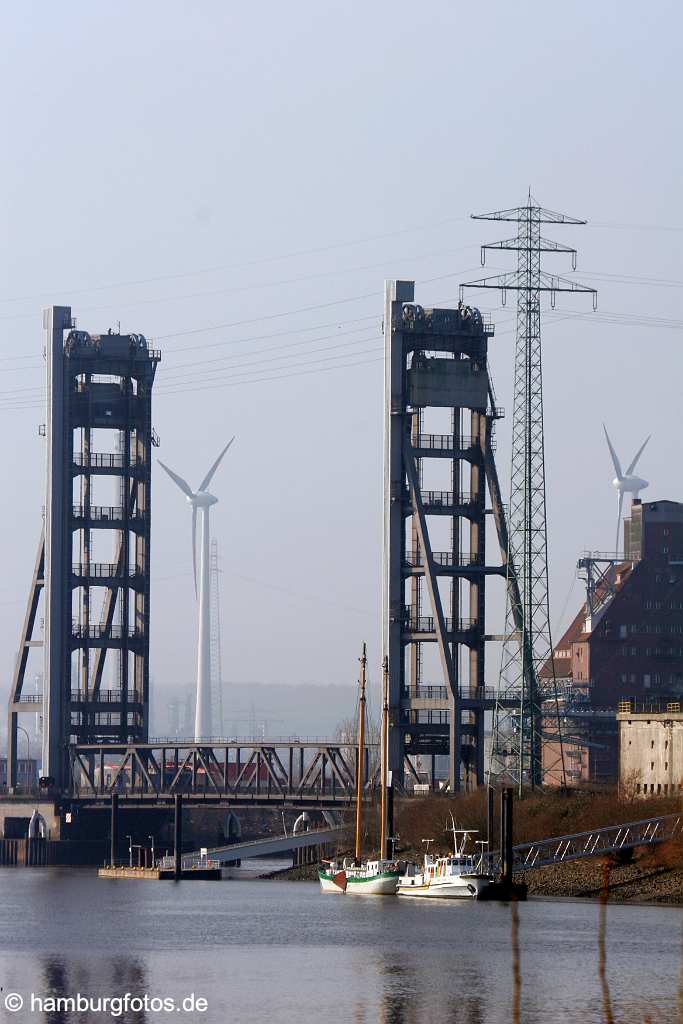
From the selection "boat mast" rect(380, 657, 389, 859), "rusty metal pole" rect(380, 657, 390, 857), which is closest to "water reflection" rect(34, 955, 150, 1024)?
"rusty metal pole" rect(380, 657, 390, 857)

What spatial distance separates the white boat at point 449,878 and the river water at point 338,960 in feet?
3.13

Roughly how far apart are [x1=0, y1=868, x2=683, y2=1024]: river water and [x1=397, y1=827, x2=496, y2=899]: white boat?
3.13ft

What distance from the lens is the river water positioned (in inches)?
2303

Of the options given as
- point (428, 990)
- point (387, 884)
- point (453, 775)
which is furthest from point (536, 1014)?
point (453, 775)

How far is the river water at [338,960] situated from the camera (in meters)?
58.5

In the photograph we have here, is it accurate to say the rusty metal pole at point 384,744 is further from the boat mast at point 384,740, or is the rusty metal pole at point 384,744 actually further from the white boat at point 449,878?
the white boat at point 449,878

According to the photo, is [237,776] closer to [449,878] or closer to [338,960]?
[449,878]

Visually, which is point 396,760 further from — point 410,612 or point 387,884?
point 387,884

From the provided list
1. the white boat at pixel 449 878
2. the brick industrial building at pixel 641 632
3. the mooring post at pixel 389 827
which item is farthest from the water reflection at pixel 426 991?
the brick industrial building at pixel 641 632

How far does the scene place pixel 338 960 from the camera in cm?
7056

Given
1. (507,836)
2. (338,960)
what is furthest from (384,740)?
(338,960)

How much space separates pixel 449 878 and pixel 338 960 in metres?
23.9

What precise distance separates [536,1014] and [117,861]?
79498 millimetres

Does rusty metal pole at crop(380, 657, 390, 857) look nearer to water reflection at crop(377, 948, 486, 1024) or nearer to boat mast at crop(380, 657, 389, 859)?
boat mast at crop(380, 657, 389, 859)
